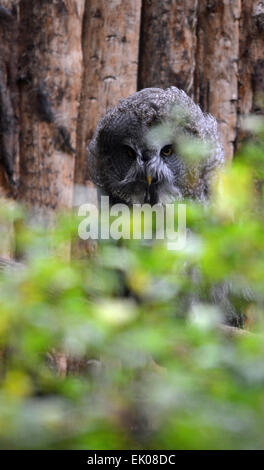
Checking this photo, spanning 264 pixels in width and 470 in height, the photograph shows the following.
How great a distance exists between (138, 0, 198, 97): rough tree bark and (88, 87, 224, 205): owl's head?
563 mm

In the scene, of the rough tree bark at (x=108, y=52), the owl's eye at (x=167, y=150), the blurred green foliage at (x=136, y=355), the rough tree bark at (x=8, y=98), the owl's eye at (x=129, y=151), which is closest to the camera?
the blurred green foliage at (x=136, y=355)

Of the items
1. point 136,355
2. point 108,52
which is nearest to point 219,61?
point 108,52

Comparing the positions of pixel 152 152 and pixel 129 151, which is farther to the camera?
pixel 129 151

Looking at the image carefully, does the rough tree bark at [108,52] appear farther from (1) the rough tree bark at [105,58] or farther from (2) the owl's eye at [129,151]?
(2) the owl's eye at [129,151]

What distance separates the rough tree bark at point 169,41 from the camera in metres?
3.55

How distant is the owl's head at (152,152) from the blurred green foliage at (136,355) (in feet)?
5.99

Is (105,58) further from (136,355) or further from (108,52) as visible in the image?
(136,355)

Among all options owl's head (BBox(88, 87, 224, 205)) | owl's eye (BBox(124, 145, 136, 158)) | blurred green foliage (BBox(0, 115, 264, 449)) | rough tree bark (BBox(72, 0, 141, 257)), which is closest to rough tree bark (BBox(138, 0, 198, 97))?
rough tree bark (BBox(72, 0, 141, 257))

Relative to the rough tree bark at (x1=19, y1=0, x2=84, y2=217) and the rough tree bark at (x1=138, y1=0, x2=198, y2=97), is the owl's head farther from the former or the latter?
the rough tree bark at (x1=138, y1=0, x2=198, y2=97)

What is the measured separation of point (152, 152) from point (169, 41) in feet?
3.15

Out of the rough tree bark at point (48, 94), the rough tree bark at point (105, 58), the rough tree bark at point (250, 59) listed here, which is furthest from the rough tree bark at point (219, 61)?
the rough tree bark at point (48, 94)

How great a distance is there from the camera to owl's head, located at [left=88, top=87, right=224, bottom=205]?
292 cm

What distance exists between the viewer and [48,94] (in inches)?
133

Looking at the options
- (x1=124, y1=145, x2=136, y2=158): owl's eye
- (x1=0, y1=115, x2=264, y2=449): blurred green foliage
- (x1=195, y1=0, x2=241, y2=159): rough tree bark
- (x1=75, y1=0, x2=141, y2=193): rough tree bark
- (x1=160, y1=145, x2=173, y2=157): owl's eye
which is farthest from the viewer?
(x1=195, y1=0, x2=241, y2=159): rough tree bark
